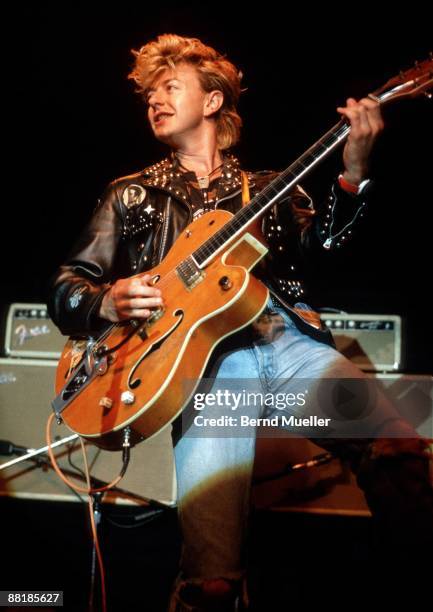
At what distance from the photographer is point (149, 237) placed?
2.24 metres

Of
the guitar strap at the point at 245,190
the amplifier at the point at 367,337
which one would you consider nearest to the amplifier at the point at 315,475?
the amplifier at the point at 367,337

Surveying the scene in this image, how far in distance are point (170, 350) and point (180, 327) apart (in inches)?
3.0

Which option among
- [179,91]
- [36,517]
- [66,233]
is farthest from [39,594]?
[66,233]

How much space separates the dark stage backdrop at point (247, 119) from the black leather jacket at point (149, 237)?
51.4 inches

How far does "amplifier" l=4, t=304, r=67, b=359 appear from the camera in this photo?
3.45m

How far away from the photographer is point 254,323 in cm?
188

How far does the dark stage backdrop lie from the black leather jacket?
4.28 feet

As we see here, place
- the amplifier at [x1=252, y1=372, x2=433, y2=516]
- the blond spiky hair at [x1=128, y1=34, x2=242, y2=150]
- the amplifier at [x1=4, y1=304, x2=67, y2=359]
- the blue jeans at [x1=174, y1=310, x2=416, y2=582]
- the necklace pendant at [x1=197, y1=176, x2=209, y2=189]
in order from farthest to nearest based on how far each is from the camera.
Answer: the amplifier at [x1=4, y1=304, x2=67, y2=359] < the amplifier at [x1=252, y1=372, x2=433, y2=516] < the blond spiky hair at [x1=128, y1=34, x2=242, y2=150] < the necklace pendant at [x1=197, y1=176, x2=209, y2=189] < the blue jeans at [x1=174, y1=310, x2=416, y2=582]

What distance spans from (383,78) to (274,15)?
2.27ft

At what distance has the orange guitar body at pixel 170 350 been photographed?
168 cm

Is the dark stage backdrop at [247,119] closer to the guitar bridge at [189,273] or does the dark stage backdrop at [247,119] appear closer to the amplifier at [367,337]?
the amplifier at [367,337]

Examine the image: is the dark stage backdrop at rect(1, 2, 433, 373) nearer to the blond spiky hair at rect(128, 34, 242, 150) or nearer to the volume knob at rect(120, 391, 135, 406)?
the blond spiky hair at rect(128, 34, 242, 150)

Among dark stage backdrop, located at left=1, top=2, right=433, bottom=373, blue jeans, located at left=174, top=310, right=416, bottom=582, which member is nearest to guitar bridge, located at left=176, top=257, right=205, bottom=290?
blue jeans, located at left=174, top=310, right=416, bottom=582
